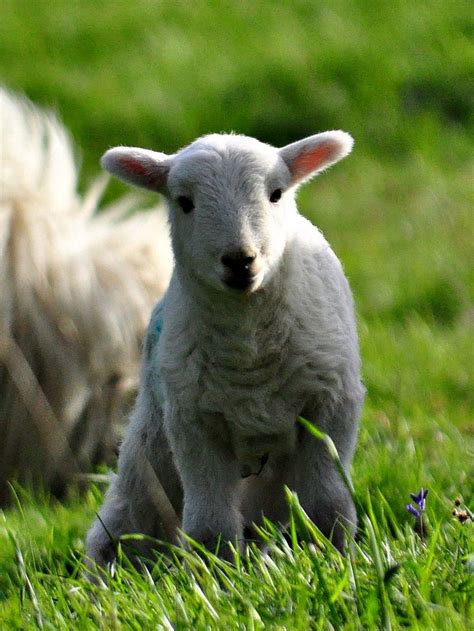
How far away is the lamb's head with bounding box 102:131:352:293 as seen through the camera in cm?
376

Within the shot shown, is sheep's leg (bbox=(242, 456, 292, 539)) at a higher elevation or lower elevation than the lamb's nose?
lower

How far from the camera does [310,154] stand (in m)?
4.11

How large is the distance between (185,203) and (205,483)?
79cm

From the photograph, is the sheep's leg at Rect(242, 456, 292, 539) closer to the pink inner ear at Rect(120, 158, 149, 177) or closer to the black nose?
the black nose

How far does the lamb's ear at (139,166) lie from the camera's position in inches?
163

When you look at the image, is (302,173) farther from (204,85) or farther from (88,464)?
(204,85)

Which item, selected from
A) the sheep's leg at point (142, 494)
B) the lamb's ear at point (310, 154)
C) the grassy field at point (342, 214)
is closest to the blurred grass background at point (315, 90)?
the grassy field at point (342, 214)

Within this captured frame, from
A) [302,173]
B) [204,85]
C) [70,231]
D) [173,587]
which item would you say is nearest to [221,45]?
[204,85]

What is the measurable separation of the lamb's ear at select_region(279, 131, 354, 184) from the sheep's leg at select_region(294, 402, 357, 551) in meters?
0.69

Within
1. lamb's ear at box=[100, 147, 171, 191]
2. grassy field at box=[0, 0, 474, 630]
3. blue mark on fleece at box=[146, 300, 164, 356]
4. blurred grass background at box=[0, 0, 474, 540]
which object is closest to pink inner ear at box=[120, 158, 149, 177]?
lamb's ear at box=[100, 147, 171, 191]

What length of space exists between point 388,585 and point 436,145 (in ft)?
29.4

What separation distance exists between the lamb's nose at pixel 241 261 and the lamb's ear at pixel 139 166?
0.50m

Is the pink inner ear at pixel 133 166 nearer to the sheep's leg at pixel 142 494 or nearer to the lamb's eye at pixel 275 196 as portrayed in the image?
the lamb's eye at pixel 275 196

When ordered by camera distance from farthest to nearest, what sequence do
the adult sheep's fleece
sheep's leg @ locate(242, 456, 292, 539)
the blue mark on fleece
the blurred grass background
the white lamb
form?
the blurred grass background < the adult sheep's fleece < the blue mark on fleece < sheep's leg @ locate(242, 456, 292, 539) < the white lamb
